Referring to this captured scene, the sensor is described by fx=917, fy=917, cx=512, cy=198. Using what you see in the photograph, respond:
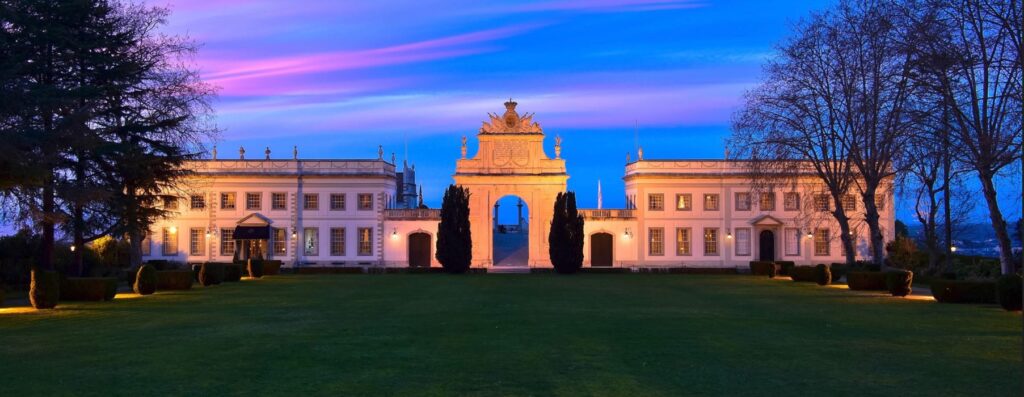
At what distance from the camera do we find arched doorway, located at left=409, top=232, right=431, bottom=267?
193 ft

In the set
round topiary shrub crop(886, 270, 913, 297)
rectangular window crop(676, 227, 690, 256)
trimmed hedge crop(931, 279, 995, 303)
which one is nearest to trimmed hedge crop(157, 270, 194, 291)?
round topiary shrub crop(886, 270, 913, 297)

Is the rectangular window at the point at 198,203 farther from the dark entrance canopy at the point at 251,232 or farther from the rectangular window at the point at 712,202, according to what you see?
the rectangular window at the point at 712,202

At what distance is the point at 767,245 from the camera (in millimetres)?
59469

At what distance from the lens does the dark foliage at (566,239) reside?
51.8 metres

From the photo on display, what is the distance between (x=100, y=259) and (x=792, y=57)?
3400 cm

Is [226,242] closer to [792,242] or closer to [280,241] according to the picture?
[280,241]

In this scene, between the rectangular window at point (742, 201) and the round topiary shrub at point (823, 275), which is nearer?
the round topiary shrub at point (823, 275)

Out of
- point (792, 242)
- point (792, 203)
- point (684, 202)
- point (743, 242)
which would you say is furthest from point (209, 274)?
point (792, 203)

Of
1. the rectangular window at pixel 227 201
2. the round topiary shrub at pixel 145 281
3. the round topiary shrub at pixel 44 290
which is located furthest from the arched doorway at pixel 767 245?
the round topiary shrub at pixel 44 290

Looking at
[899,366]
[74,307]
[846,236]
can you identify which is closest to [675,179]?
[846,236]

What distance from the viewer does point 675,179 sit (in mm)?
59000

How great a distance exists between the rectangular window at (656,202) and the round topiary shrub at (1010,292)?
35.6m

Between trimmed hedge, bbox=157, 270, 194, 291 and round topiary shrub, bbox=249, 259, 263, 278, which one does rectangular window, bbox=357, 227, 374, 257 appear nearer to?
round topiary shrub, bbox=249, 259, 263, 278

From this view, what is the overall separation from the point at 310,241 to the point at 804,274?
3139cm
